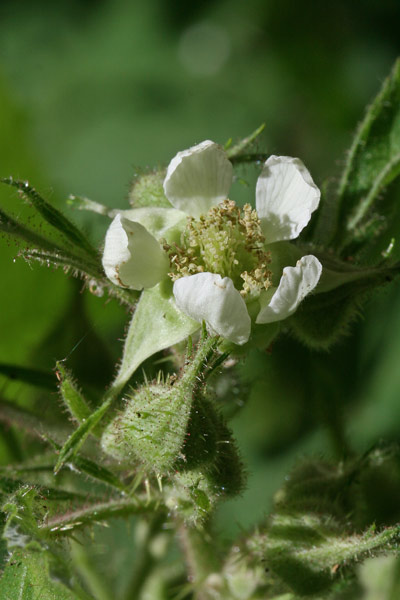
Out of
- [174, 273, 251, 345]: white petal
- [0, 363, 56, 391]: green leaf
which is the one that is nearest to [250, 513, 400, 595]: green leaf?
[174, 273, 251, 345]: white petal

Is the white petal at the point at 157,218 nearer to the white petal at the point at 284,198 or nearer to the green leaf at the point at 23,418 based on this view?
the white petal at the point at 284,198

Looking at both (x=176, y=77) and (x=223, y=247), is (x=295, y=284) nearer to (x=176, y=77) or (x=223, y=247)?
(x=223, y=247)

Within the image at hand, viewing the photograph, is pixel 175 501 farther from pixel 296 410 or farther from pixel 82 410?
pixel 296 410

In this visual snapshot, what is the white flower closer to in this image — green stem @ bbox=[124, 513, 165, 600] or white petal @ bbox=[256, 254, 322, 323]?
white petal @ bbox=[256, 254, 322, 323]

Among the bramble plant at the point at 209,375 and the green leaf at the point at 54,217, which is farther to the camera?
the green leaf at the point at 54,217

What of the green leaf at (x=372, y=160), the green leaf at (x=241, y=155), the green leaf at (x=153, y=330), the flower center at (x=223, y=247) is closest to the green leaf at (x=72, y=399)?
the green leaf at (x=153, y=330)

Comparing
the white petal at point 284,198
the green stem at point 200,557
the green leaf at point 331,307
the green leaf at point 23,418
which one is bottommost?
the green stem at point 200,557

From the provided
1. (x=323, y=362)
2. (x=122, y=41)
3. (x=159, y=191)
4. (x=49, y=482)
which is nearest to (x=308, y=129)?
(x=122, y=41)

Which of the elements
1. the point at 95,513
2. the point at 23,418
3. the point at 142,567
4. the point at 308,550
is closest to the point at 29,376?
the point at 23,418
